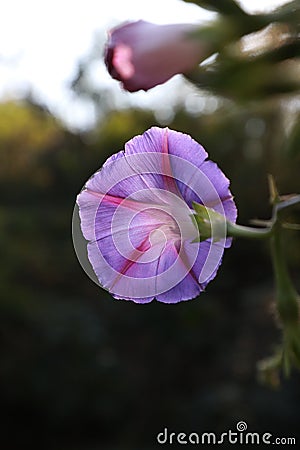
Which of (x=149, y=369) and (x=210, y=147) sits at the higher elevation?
(x=210, y=147)

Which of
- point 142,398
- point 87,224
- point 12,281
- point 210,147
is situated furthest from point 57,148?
point 87,224

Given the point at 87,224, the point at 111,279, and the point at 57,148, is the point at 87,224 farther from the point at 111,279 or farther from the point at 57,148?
the point at 57,148

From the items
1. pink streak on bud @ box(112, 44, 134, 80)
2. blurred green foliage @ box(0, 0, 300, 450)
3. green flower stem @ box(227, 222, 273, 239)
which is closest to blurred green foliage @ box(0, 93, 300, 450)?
blurred green foliage @ box(0, 0, 300, 450)

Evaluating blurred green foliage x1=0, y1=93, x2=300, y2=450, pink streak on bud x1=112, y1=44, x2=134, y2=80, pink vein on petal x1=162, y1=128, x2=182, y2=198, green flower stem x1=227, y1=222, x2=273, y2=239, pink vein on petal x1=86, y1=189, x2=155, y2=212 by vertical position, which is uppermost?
pink streak on bud x1=112, y1=44, x2=134, y2=80

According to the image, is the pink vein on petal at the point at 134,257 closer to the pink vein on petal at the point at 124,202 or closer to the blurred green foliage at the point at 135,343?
the pink vein on petal at the point at 124,202

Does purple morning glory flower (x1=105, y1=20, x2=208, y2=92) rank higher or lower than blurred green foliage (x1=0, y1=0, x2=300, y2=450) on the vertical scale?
higher

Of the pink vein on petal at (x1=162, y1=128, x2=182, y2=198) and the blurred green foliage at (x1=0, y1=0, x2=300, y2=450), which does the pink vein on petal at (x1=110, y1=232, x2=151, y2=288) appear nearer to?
the pink vein on petal at (x1=162, y1=128, x2=182, y2=198)

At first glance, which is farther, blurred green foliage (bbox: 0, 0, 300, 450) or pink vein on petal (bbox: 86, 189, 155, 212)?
blurred green foliage (bbox: 0, 0, 300, 450)
